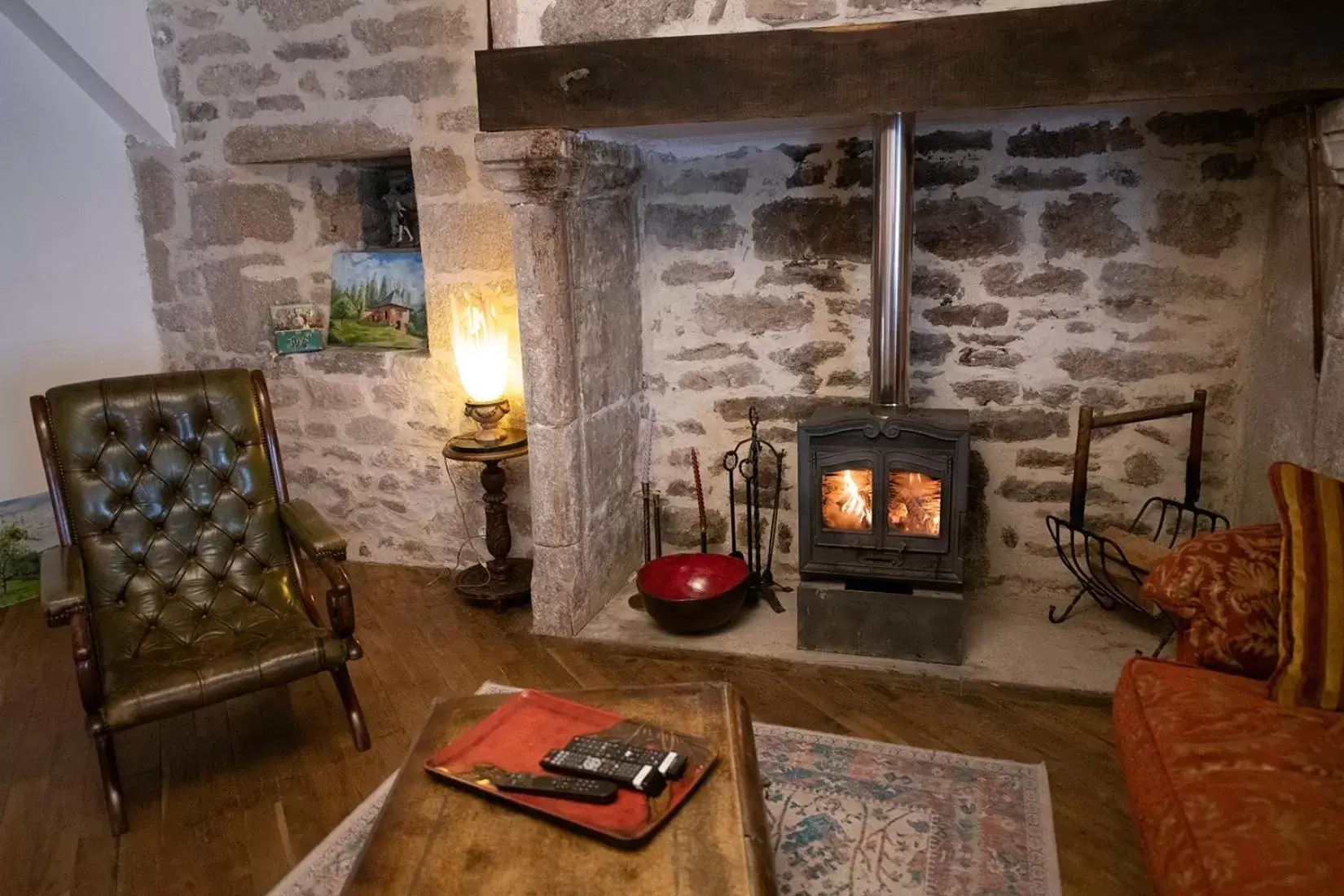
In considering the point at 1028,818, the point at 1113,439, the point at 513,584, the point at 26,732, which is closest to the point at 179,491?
the point at 26,732

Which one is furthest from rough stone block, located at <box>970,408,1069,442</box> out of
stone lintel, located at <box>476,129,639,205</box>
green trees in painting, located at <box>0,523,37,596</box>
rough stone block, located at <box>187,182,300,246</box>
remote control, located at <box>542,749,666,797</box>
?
green trees in painting, located at <box>0,523,37,596</box>

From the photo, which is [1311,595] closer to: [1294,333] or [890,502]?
[1294,333]

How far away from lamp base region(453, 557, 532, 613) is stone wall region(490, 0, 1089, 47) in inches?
71.8

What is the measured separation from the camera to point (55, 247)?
3818 mm

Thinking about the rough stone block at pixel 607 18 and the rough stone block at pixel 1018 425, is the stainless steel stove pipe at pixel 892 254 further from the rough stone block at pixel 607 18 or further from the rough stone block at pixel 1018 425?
the rough stone block at pixel 607 18

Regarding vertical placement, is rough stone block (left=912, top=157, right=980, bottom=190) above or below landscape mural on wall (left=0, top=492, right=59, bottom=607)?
above

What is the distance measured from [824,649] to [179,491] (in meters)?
2.01

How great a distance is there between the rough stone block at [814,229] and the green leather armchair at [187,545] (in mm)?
1722

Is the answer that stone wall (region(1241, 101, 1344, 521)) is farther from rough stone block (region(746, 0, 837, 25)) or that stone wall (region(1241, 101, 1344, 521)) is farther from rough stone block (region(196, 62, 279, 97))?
rough stone block (region(196, 62, 279, 97))

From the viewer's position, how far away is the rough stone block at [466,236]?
137 inches

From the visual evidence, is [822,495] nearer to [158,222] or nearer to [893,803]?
[893,803]

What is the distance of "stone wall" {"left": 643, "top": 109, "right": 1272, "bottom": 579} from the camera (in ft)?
9.71

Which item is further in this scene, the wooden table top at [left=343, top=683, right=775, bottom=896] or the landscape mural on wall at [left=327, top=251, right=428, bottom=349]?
the landscape mural on wall at [left=327, top=251, right=428, bottom=349]

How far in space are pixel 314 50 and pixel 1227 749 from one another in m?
3.57
